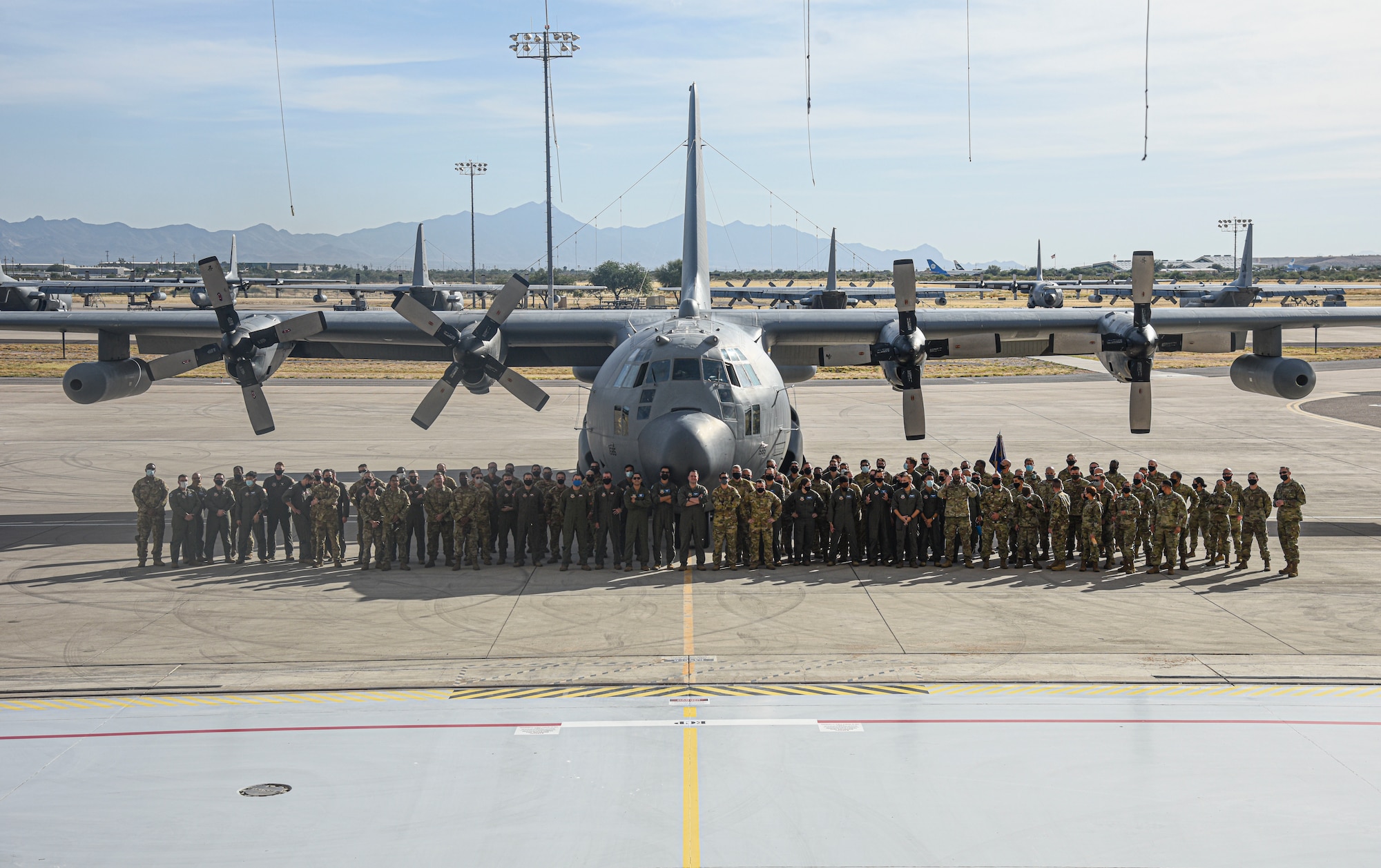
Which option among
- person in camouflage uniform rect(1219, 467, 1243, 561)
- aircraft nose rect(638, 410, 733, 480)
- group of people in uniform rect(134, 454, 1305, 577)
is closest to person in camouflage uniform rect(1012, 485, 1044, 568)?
group of people in uniform rect(134, 454, 1305, 577)

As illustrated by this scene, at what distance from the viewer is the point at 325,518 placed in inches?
648

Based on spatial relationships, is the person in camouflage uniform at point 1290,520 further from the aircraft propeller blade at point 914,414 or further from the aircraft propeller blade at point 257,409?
the aircraft propeller blade at point 257,409

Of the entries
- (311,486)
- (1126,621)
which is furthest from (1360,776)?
(311,486)

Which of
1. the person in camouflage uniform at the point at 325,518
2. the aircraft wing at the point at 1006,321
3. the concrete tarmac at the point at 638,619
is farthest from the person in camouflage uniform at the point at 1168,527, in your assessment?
the person in camouflage uniform at the point at 325,518

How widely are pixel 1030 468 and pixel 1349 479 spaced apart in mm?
11914

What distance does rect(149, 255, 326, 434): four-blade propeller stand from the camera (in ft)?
62.1

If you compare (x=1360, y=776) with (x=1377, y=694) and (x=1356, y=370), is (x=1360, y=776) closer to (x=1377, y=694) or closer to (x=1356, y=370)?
(x=1377, y=694)

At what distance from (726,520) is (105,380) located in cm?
1341

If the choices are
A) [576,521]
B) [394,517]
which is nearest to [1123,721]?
[576,521]

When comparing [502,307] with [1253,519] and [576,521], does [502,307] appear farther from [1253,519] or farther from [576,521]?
[1253,519]

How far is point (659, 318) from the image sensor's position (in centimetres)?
2189

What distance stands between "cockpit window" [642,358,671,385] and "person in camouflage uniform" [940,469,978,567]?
4.83 m

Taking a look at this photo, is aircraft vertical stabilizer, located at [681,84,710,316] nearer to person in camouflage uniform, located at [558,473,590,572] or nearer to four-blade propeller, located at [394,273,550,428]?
four-blade propeller, located at [394,273,550,428]

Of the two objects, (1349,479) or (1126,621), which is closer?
(1126,621)
